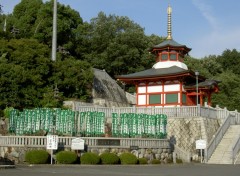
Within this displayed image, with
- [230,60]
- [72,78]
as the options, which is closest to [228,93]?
[230,60]

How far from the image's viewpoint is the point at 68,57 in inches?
2539

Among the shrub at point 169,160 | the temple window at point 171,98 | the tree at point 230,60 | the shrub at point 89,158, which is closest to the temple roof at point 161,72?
the temple window at point 171,98

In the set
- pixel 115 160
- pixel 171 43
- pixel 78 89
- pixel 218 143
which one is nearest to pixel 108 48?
pixel 171 43

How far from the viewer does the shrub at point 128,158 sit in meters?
30.5

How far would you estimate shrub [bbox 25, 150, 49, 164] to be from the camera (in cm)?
2777

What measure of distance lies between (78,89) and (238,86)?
116ft

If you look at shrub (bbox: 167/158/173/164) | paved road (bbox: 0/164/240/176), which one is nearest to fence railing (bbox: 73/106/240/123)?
shrub (bbox: 167/158/173/164)

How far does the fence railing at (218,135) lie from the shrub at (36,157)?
586 inches

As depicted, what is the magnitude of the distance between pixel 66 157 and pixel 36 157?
1947 mm

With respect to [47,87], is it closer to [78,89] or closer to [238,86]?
[78,89]

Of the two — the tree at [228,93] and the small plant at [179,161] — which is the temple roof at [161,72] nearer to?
the small plant at [179,161]

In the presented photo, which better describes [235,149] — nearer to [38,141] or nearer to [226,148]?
[226,148]

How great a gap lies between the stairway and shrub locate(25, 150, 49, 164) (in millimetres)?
14883

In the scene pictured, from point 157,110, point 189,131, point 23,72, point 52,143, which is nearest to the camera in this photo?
point 52,143
